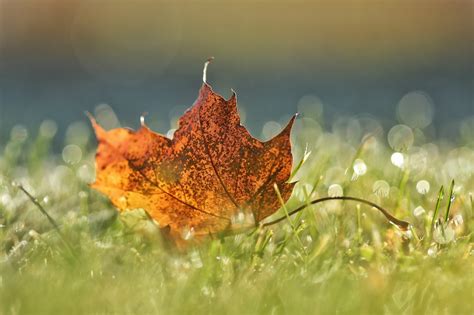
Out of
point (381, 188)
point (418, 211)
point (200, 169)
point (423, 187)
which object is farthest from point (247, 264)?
point (423, 187)

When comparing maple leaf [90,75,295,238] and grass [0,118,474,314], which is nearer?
grass [0,118,474,314]

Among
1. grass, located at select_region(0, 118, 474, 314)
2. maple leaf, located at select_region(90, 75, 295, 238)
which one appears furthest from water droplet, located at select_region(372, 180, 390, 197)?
maple leaf, located at select_region(90, 75, 295, 238)

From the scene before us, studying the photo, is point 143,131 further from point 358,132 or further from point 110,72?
point 110,72

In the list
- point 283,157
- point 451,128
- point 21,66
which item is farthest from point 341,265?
point 21,66

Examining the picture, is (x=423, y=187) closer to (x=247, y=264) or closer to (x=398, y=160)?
(x=398, y=160)

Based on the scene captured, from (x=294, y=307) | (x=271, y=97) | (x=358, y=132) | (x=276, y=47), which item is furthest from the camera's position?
(x=276, y=47)

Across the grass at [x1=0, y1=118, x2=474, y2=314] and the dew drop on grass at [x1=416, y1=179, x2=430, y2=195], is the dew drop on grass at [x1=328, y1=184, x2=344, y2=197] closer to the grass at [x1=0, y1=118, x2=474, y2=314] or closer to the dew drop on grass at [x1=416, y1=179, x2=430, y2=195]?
the grass at [x1=0, y1=118, x2=474, y2=314]
